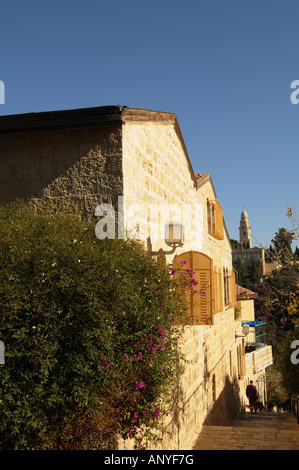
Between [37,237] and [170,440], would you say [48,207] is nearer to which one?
[37,237]

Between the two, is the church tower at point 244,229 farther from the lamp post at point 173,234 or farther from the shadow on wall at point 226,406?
the lamp post at point 173,234

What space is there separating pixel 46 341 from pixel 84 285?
52 cm

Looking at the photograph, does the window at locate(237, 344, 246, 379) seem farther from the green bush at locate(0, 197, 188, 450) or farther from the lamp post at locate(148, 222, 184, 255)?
the green bush at locate(0, 197, 188, 450)

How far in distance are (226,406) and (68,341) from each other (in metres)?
11.5

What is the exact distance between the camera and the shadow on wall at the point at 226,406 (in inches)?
421

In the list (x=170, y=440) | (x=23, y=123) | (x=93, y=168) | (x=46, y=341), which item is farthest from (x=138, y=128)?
(x=170, y=440)

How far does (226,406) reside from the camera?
13.2 metres

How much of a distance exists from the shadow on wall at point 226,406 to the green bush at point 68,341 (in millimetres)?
6588

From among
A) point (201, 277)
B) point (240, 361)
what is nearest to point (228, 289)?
point (240, 361)

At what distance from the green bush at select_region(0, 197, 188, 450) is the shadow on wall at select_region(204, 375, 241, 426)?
6.59m

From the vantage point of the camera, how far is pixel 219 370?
12.0 metres

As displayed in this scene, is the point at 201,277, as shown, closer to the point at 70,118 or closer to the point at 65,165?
the point at 65,165

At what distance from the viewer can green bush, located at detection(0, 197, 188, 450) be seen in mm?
3021
